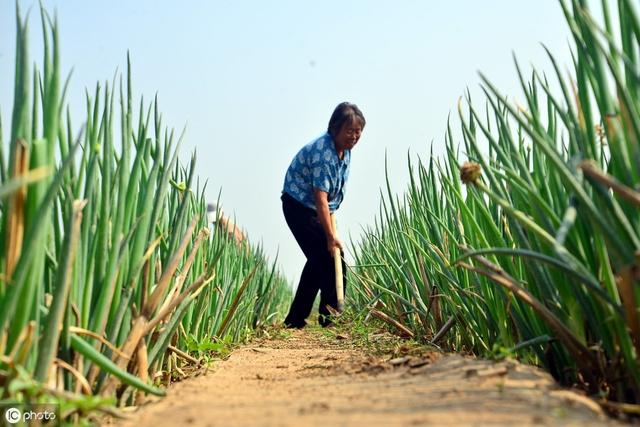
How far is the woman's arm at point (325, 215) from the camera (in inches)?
145

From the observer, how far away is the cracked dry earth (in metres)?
0.92

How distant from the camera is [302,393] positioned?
4.10 ft

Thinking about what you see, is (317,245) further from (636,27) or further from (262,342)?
(636,27)

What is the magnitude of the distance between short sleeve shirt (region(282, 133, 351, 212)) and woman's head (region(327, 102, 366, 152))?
50mm

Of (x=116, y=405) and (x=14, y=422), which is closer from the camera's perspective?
(x=14, y=422)

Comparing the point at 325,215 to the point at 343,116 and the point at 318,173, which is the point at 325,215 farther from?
the point at 343,116

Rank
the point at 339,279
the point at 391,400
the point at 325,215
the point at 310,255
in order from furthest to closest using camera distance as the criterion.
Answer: the point at 310,255 → the point at 325,215 → the point at 339,279 → the point at 391,400

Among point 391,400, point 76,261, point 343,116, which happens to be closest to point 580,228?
point 391,400

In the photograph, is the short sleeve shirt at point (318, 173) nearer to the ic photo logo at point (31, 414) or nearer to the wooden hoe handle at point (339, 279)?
the wooden hoe handle at point (339, 279)

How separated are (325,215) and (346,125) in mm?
473

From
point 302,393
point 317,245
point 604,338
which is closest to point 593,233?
point 604,338

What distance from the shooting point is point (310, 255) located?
4004 mm

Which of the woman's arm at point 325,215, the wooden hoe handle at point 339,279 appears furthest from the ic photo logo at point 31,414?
the woman's arm at point 325,215

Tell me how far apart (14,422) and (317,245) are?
3.07 meters
